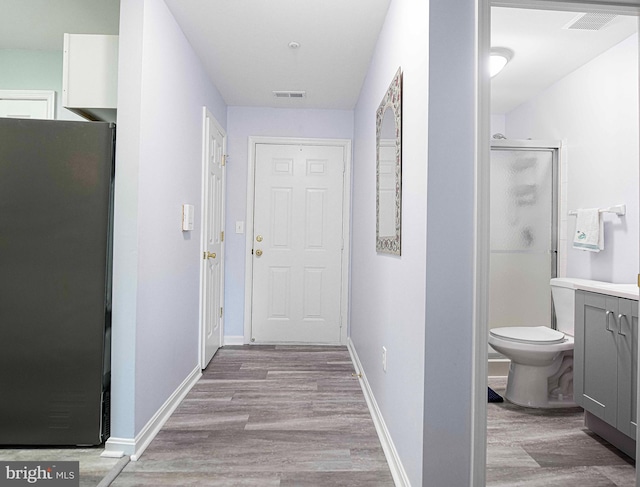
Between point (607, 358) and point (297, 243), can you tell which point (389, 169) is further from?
point (297, 243)

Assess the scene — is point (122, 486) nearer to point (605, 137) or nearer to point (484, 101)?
point (484, 101)

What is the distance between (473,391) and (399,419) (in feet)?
1.57

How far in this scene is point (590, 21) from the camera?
2.28 m

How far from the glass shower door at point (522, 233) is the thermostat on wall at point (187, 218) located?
2292 millimetres

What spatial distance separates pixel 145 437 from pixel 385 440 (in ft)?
4.02

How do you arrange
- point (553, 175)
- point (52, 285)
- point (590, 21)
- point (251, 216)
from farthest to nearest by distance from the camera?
point (251, 216)
point (553, 175)
point (590, 21)
point (52, 285)

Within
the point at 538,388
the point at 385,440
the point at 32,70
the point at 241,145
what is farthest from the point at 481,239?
the point at 32,70

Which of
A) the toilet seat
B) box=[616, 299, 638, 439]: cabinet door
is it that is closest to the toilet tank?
the toilet seat

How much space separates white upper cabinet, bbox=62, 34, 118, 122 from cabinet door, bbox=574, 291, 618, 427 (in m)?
2.74

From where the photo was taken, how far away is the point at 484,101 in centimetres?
140

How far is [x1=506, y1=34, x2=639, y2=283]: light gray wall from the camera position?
2441 millimetres

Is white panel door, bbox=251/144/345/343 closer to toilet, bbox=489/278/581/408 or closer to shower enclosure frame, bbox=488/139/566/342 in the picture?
shower enclosure frame, bbox=488/139/566/342

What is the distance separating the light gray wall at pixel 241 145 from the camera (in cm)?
396

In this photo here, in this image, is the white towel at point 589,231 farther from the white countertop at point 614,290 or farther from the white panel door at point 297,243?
the white panel door at point 297,243
